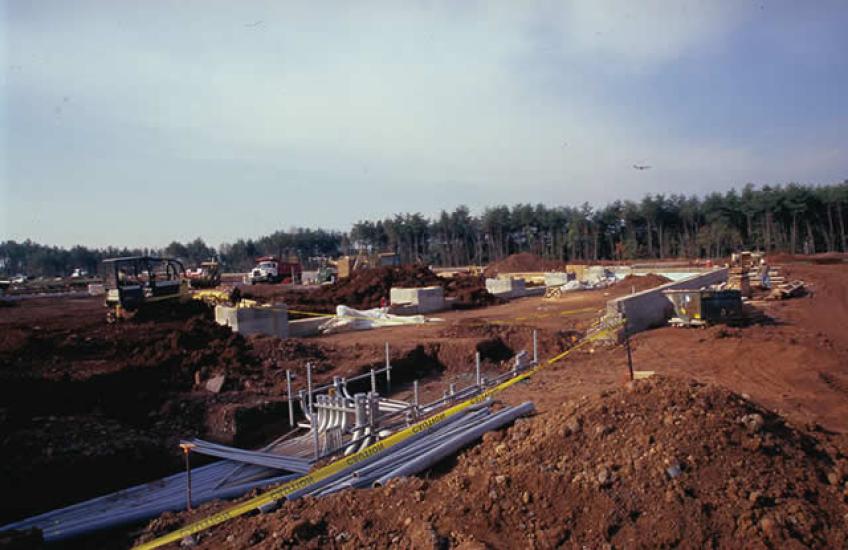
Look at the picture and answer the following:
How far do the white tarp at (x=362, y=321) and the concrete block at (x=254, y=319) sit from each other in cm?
197

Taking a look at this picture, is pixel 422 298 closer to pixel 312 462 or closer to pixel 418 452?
pixel 312 462

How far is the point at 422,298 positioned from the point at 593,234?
41.5 m

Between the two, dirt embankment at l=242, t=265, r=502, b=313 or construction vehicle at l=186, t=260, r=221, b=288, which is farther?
construction vehicle at l=186, t=260, r=221, b=288

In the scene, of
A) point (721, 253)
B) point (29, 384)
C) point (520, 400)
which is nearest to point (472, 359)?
point (520, 400)

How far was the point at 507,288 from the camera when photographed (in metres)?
28.5

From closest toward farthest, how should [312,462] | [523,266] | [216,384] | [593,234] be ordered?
[312,462], [216,384], [523,266], [593,234]

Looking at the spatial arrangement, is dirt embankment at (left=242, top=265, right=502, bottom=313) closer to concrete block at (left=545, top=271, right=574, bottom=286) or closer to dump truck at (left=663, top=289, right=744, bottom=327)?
concrete block at (left=545, top=271, right=574, bottom=286)

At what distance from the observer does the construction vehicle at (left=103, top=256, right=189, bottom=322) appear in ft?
58.1

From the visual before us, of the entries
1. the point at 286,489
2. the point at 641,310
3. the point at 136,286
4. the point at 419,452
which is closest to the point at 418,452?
the point at 419,452

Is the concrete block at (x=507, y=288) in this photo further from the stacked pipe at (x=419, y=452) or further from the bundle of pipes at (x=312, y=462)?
the stacked pipe at (x=419, y=452)

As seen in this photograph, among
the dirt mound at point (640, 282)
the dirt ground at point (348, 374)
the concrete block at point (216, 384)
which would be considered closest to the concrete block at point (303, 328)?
the dirt ground at point (348, 374)

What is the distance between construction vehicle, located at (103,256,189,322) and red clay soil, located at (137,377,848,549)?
13.5 meters

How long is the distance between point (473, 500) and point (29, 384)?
9.08 metres

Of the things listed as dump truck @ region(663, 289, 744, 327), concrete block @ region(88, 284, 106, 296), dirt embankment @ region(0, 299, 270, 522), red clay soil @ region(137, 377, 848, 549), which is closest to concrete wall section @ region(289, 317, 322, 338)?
dirt embankment @ region(0, 299, 270, 522)
